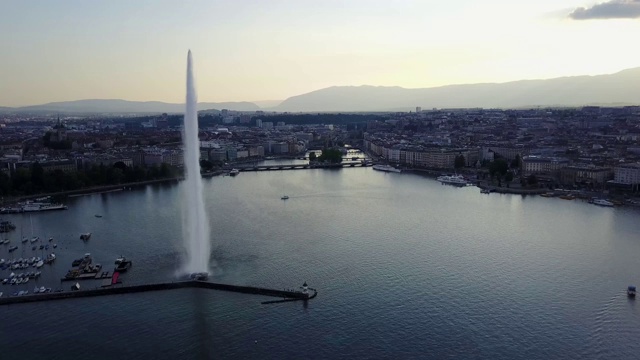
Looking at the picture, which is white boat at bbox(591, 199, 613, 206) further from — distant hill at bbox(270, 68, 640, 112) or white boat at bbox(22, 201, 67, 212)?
distant hill at bbox(270, 68, 640, 112)

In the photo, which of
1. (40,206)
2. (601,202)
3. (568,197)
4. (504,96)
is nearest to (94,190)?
(40,206)

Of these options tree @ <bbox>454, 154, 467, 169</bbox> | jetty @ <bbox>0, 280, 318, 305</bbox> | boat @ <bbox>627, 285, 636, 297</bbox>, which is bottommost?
boat @ <bbox>627, 285, 636, 297</bbox>

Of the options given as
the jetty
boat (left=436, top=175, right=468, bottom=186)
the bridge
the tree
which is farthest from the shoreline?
the tree

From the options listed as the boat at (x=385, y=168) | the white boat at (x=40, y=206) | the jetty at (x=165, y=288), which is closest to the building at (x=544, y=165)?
the boat at (x=385, y=168)

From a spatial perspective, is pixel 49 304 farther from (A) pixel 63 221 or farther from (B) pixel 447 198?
(B) pixel 447 198

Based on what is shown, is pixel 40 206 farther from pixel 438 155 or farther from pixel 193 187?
pixel 438 155

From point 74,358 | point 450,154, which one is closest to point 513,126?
point 450,154
